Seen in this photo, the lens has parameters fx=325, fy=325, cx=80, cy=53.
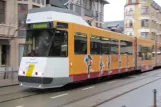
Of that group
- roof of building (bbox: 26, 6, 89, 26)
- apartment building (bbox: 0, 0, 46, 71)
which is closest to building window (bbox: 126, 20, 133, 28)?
apartment building (bbox: 0, 0, 46, 71)

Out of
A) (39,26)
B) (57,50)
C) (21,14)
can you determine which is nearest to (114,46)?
(57,50)

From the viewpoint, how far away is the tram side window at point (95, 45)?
17484 mm

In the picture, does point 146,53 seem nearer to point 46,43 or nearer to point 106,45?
point 106,45

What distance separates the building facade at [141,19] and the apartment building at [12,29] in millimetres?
52071

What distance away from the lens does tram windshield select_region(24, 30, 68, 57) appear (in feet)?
47.1

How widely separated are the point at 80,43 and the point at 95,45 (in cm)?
199

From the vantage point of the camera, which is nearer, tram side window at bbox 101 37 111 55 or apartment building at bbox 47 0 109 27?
tram side window at bbox 101 37 111 55

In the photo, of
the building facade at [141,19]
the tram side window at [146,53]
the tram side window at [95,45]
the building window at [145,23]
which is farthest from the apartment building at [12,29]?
the building window at [145,23]

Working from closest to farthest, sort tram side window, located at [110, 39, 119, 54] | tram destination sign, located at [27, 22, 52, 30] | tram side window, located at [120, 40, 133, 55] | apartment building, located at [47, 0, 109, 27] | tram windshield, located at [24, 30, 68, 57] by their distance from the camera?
1. tram windshield, located at [24, 30, 68, 57]
2. tram destination sign, located at [27, 22, 52, 30]
3. tram side window, located at [110, 39, 119, 54]
4. tram side window, located at [120, 40, 133, 55]
5. apartment building, located at [47, 0, 109, 27]

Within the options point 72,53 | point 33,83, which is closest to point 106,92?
point 72,53

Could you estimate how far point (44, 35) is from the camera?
14.6 meters

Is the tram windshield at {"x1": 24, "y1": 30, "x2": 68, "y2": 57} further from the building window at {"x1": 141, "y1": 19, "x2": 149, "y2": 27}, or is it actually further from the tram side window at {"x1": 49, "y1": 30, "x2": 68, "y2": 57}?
the building window at {"x1": 141, "y1": 19, "x2": 149, "y2": 27}

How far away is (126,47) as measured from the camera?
2448 centimetres

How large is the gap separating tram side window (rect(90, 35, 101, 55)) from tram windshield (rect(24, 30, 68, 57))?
113 inches
